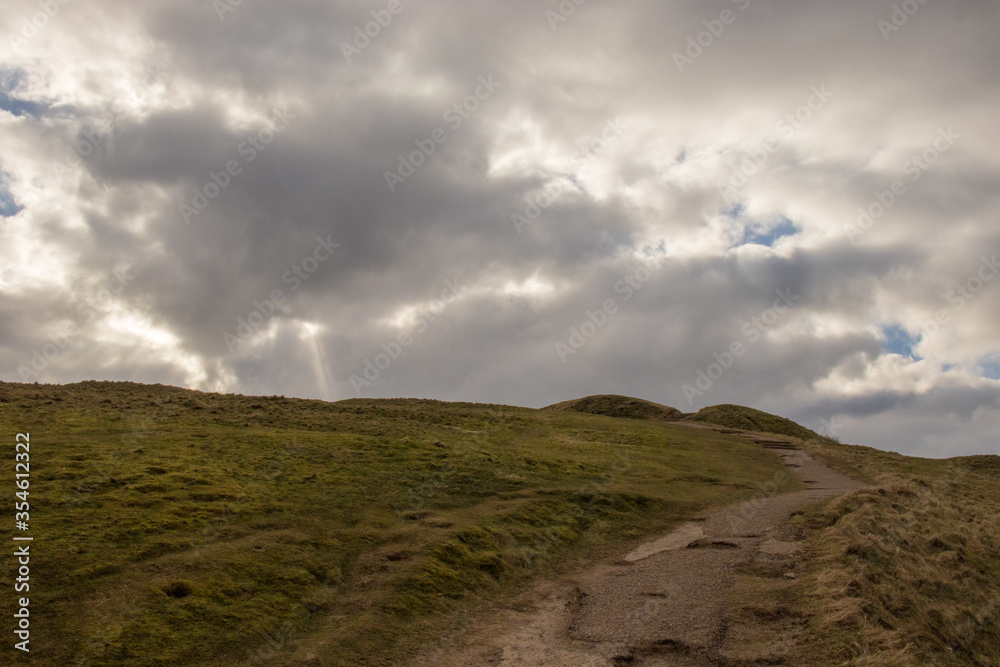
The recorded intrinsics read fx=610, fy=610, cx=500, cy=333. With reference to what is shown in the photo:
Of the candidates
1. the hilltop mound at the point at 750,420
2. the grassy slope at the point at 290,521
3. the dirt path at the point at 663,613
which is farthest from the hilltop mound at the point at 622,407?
the dirt path at the point at 663,613

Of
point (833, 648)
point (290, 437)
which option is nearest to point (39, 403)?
point (290, 437)

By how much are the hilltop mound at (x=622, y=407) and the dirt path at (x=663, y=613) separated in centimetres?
5403

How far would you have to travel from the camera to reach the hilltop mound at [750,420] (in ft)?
220

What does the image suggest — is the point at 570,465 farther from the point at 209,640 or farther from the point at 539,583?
the point at 209,640

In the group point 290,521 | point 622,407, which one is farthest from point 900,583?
point 622,407

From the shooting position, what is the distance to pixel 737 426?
6669 centimetres

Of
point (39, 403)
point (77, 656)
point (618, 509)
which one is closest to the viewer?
point (77, 656)

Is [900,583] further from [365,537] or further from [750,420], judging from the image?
[750,420]

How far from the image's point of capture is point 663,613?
49.8 feet

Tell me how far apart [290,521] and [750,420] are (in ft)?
195

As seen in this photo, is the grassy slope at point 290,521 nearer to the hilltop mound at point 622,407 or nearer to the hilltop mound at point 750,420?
the hilltop mound at point 750,420

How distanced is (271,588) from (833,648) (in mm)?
13516

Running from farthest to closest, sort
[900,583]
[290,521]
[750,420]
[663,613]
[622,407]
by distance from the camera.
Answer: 1. [622,407]
2. [750,420]
3. [290,521]
4. [900,583]
5. [663,613]

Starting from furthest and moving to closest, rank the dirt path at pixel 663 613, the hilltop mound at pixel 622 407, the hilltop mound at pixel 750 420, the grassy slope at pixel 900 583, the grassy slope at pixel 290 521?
the hilltop mound at pixel 622 407
the hilltop mound at pixel 750 420
the grassy slope at pixel 290 521
the dirt path at pixel 663 613
the grassy slope at pixel 900 583
